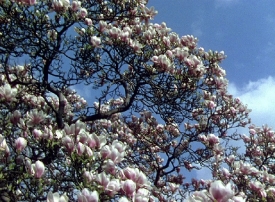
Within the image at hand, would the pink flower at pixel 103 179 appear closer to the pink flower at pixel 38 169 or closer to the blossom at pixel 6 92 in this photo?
the pink flower at pixel 38 169

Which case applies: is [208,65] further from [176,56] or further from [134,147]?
[134,147]

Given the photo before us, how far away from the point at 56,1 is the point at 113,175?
2777 millimetres

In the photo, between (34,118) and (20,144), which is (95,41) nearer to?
(34,118)

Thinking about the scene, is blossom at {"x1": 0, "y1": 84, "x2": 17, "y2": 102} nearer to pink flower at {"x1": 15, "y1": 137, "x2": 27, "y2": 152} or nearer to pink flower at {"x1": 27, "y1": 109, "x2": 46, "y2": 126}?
pink flower at {"x1": 27, "y1": 109, "x2": 46, "y2": 126}

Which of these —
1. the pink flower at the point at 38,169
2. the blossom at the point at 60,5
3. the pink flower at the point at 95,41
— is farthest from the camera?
the pink flower at the point at 95,41

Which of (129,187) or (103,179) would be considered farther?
(103,179)

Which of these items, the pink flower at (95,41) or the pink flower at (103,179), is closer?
the pink flower at (103,179)

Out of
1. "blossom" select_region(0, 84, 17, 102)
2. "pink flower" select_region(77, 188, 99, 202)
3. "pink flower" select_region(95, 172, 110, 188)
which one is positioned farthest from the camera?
A: "blossom" select_region(0, 84, 17, 102)

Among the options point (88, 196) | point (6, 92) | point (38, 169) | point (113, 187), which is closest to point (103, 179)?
point (113, 187)

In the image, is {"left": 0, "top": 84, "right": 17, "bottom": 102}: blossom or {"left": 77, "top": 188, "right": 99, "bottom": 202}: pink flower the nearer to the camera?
{"left": 77, "top": 188, "right": 99, "bottom": 202}: pink flower

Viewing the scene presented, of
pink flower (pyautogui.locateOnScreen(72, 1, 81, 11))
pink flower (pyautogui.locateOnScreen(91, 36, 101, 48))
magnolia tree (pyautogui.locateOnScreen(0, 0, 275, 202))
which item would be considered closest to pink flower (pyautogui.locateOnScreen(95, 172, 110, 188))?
magnolia tree (pyautogui.locateOnScreen(0, 0, 275, 202))

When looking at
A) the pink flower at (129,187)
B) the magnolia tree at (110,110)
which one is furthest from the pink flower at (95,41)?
the pink flower at (129,187)

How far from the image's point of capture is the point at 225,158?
6508mm

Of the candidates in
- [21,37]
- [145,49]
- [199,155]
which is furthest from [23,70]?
[199,155]
